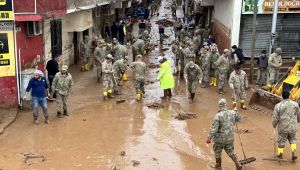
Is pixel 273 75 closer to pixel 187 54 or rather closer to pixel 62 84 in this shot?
pixel 187 54

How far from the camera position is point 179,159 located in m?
9.34

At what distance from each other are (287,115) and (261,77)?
7.61m

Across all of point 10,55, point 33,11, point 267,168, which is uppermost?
point 33,11

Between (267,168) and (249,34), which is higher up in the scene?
(249,34)

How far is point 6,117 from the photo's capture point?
39.0 feet

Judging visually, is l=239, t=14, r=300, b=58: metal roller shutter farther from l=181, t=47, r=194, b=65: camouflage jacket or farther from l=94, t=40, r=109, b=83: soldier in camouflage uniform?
l=94, t=40, r=109, b=83: soldier in camouflage uniform

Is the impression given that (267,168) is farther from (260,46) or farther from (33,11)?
(260,46)

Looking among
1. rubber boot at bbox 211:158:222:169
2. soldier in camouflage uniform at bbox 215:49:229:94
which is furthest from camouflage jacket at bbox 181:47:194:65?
rubber boot at bbox 211:158:222:169

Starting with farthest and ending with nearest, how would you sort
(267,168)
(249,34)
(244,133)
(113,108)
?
(249,34), (113,108), (244,133), (267,168)

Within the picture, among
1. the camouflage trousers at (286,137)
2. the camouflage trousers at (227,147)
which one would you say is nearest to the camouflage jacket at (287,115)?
the camouflage trousers at (286,137)

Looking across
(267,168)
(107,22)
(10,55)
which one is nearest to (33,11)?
(10,55)

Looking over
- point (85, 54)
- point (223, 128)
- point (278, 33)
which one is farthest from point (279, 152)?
point (85, 54)

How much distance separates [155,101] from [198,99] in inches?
61.4

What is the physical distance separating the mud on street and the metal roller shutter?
437 cm
